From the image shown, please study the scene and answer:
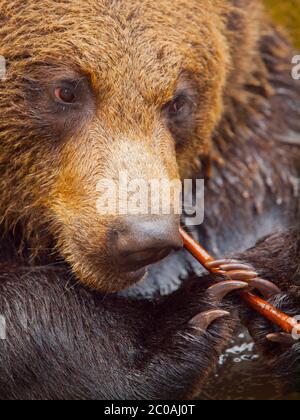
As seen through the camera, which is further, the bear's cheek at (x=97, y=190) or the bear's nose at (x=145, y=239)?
the bear's cheek at (x=97, y=190)

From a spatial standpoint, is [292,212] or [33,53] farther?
[292,212]

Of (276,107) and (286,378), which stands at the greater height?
(276,107)

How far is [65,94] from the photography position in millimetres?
6117

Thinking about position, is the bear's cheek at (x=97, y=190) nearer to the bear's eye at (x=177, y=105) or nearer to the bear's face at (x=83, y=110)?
the bear's face at (x=83, y=110)

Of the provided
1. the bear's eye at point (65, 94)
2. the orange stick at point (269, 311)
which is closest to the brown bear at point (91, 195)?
the bear's eye at point (65, 94)

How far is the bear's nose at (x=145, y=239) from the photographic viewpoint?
5.55 meters

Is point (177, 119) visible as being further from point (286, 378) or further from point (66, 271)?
point (286, 378)

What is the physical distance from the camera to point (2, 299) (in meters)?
6.23

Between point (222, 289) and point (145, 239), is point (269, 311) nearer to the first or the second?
point (222, 289)

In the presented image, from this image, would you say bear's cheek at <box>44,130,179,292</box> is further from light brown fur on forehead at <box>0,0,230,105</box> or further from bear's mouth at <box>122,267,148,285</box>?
light brown fur on forehead at <box>0,0,230,105</box>

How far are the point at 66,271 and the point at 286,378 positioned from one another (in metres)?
1.71

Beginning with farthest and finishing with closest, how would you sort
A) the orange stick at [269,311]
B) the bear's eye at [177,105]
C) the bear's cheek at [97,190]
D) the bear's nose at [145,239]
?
the bear's eye at [177,105], the orange stick at [269,311], the bear's cheek at [97,190], the bear's nose at [145,239]

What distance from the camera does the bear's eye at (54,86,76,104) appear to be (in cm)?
611

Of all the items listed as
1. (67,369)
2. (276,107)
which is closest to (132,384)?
(67,369)
